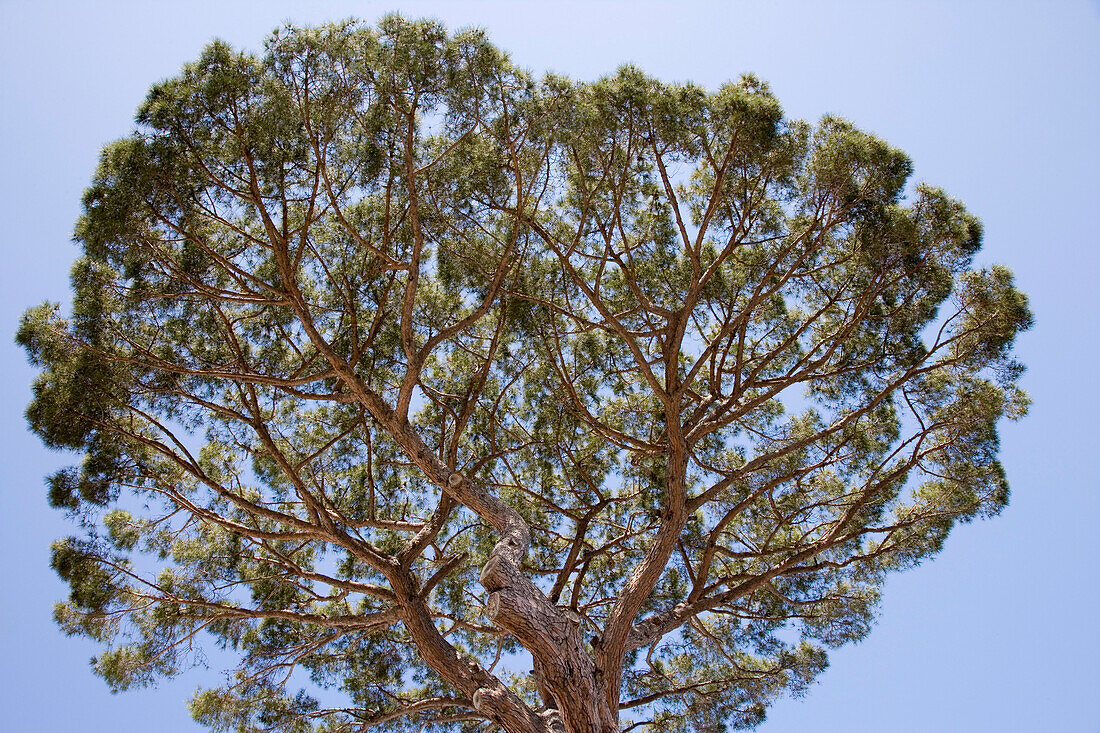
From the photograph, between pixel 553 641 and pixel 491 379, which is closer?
pixel 553 641

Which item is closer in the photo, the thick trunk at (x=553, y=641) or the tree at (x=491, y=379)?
the thick trunk at (x=553, y=641)

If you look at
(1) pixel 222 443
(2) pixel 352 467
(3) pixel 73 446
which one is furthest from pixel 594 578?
(3) pixel 73 446

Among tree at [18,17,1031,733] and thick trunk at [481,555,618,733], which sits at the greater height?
tree at [18,17,1031,733]

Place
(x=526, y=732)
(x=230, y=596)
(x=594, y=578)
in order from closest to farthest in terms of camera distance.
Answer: (x=526, y=732)
(x=230, y=596)
(x=594, y=578)

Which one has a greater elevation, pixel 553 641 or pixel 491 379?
pixel 491 379

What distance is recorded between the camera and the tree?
16.5 feet

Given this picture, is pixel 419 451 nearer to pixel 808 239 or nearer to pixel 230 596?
pixel 230 596

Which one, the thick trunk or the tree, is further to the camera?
the tree

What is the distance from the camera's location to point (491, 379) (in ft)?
20.9

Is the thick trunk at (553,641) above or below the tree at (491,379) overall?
below

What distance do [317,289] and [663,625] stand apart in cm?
336

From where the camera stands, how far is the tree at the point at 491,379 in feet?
16.5

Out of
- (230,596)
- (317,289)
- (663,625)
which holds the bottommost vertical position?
(663,625)

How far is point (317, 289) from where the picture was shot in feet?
20.0
